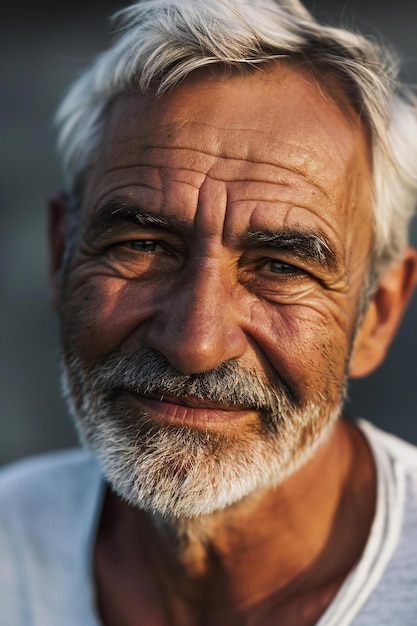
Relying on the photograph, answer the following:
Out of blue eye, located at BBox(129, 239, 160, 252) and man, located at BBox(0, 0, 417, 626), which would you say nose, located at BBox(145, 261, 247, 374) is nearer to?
man, located at BBox(0, 0, 417, 626)

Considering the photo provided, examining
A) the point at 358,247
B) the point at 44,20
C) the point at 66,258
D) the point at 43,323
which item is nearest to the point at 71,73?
the point at 44,20

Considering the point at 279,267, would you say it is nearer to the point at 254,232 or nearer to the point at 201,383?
the point at 254,232

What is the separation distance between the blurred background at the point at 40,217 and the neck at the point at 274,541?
2570 mm

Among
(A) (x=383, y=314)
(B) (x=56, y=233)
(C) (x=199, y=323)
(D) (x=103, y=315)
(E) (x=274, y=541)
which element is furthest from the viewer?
(B) (x=56, y=233)

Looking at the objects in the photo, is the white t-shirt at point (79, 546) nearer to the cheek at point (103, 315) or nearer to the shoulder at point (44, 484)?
the shoulder at point (44, 484)

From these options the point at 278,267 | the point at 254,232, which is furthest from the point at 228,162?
the point at 278,267

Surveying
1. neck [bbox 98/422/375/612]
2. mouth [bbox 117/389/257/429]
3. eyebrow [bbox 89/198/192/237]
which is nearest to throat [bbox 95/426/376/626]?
neck [bbox 98/422/375/612]

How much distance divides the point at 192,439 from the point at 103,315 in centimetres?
39

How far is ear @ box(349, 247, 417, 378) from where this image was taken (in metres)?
2.32

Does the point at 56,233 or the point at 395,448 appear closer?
the point at 395,448

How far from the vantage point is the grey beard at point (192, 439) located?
1864 millimetres

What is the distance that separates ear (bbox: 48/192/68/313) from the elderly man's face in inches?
18.7

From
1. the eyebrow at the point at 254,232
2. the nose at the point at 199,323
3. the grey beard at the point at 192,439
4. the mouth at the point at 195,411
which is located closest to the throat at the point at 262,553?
the grey beard at the point at 192,439

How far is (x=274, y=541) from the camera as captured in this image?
2.19m
